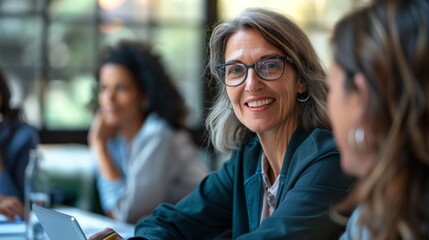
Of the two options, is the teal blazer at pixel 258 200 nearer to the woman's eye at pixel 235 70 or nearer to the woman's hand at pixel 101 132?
the woman's eye at pixel 235 70

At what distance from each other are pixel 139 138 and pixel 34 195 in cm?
75

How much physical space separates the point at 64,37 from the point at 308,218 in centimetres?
347

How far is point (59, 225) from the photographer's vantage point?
1.55 m

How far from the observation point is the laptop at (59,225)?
1485 mm

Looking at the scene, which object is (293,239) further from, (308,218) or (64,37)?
(64,37)

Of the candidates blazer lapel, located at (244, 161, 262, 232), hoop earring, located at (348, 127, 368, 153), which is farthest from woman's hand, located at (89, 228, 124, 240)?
hoop earring, located at (348, 127, 368, 153)

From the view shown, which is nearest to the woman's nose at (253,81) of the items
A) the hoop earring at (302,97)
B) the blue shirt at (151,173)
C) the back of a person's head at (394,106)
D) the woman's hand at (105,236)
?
the hoop earring at (302,97)

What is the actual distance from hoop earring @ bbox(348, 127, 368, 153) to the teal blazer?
0.49 m

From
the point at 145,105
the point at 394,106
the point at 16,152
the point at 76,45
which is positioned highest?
the point at 394,106

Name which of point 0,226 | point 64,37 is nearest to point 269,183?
point 0,226

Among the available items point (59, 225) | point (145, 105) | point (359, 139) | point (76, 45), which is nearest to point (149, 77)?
point (145, 105)

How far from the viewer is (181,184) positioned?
3578mm

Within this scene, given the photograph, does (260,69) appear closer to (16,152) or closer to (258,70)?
(258,70)

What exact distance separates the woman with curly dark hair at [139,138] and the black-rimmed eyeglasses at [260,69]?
5.53ft
